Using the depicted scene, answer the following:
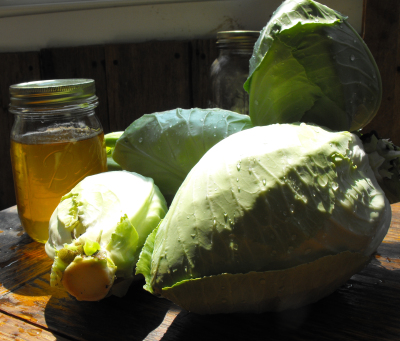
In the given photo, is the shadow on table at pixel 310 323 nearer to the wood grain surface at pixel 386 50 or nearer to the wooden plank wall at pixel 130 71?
the wood grain surface at pixel 386 50

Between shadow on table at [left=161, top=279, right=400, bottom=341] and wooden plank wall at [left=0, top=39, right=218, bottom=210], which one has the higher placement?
wooden plank wall at [left=0, top=39, right=218, bottom=210]

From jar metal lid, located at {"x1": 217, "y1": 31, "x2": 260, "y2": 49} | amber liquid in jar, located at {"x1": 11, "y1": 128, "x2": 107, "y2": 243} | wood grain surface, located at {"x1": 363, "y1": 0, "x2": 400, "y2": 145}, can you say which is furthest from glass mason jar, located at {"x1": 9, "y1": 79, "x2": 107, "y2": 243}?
wood grain surface, located at {"x1": 363, "y1": 0, "x2": 400, "y2": 145}

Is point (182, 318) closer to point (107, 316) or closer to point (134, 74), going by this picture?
point (107, 316)

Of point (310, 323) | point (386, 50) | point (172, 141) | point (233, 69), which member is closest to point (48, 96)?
point (172, 141)

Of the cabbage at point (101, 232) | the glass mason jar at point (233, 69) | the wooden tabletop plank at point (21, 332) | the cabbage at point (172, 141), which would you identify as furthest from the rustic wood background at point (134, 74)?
the wooden tabletop plank at point (21, 332)

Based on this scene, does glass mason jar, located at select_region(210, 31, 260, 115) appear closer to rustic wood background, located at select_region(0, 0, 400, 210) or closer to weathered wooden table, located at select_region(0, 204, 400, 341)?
rustic wood background, located at select_region(0, 0, 400, 210)

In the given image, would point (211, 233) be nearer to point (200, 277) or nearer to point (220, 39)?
→ point (200, 277)

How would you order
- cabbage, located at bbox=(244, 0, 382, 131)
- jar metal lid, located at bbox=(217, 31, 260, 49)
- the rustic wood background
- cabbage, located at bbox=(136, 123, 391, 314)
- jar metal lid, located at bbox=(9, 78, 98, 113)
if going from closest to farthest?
cabbage, located at bbox=(136, 123, 391, 314) < cabbage, located at bbox=(244, 0, 382, 131) < jar metal lid, located at bbox=(9, 78, 98, 113) < jar metal lid, located at bbox=(217, 31, 260, 49) < the rustic wood background

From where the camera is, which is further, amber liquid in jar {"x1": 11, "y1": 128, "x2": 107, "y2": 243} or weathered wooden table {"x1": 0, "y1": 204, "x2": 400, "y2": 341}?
amber liquid in jar {"x1": 11, "y1": 128, "x2": 107, "y2": 243}
